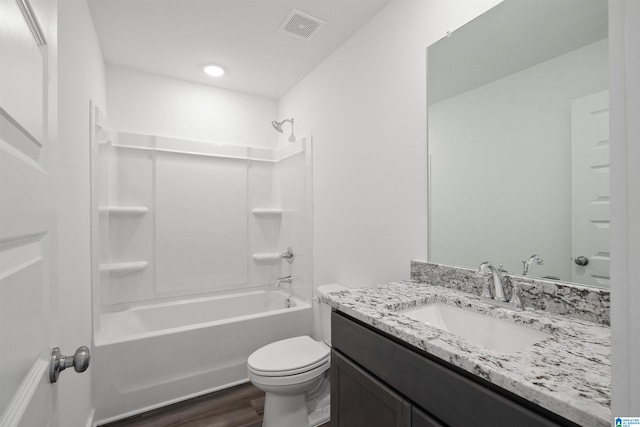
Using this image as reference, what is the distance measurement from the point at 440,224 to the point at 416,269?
10.8 inches

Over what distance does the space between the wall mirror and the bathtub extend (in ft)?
4.86

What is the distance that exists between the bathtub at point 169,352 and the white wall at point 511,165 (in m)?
1.50

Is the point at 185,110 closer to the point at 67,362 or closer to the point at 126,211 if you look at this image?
the point at 126,211

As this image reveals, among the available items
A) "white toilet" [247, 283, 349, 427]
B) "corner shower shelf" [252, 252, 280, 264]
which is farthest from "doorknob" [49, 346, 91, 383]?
"corner shower shelf" [252, 252, 280, 264]

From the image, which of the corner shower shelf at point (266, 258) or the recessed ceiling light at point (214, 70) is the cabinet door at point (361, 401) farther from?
the recessed ceiling light at point (214, 70)

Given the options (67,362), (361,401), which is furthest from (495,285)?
(67,362)

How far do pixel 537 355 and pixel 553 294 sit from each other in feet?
1.42

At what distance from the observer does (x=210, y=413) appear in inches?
76.4

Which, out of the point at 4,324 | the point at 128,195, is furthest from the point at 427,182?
the point at 128,195

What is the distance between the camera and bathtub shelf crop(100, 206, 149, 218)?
2486 millimetres

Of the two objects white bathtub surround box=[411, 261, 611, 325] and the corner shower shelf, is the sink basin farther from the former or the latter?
the corner shower shelf

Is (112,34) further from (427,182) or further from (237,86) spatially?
(427,182)

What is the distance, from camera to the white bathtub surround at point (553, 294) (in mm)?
953

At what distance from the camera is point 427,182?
158cm
